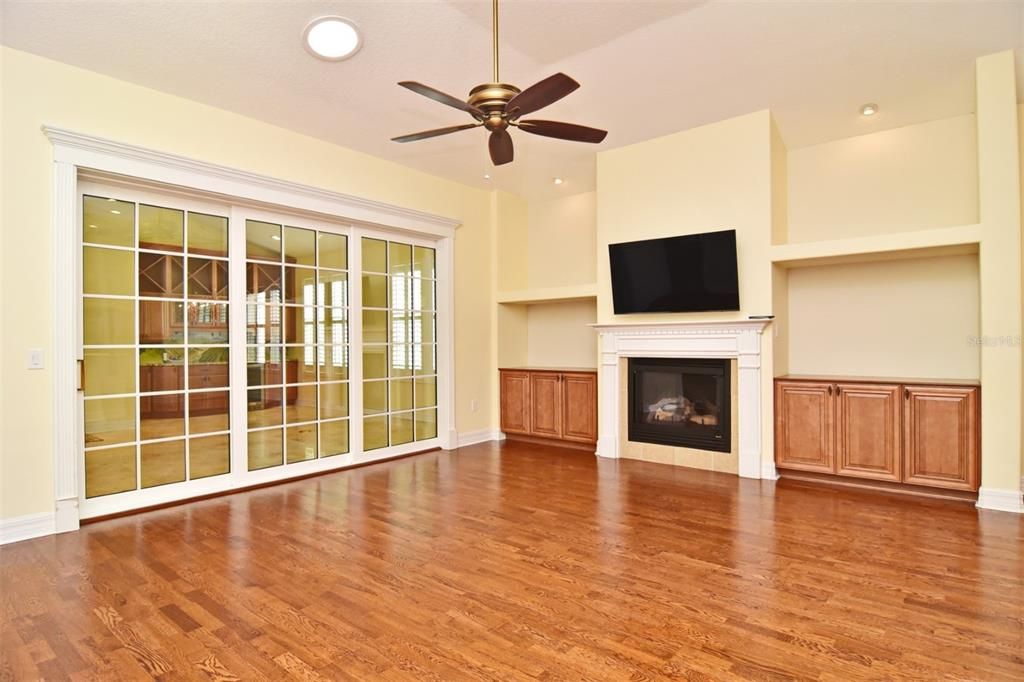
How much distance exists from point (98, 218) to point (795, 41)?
494 centimetres

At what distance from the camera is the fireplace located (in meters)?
5.04

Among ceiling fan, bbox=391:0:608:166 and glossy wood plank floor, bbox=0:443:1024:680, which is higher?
ceiling fan, bbox=391:0:608:166

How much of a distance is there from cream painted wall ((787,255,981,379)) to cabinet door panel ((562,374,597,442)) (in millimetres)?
2020

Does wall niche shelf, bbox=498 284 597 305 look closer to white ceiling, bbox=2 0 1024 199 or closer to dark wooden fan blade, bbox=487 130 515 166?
white ceiling, bbox=2 0 1024 199

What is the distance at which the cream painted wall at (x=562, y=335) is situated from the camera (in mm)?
6805

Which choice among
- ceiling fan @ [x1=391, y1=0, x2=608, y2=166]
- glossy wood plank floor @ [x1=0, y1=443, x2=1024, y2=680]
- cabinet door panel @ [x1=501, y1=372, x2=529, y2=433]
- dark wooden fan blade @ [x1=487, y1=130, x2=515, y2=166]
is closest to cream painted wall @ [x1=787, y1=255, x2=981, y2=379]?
glossy wood plank floor @ [x1=0, y1=443, x2=1024, y2=680]

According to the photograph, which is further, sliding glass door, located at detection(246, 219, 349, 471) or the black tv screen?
the black tv screen

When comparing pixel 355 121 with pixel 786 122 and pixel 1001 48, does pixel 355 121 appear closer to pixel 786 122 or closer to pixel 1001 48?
pixel 786 122

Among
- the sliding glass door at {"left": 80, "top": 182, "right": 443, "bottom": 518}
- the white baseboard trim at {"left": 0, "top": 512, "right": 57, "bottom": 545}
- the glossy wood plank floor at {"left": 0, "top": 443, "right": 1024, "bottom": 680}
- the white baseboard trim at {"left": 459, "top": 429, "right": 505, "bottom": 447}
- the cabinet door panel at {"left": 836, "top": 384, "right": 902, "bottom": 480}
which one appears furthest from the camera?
the white baseboard trim at {"left": 459, "top": 429, "right": 505, "bottom": 447}

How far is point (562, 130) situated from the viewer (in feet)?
10.7

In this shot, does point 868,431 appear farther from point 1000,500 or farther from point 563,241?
point 563,241

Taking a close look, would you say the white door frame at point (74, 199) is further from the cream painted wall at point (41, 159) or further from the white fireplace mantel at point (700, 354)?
the white fireplace mantel at point (700, 354)

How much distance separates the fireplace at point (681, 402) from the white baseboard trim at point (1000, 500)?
69.0 inches

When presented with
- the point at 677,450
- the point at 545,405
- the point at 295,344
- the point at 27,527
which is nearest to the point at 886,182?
the point at 677,450
